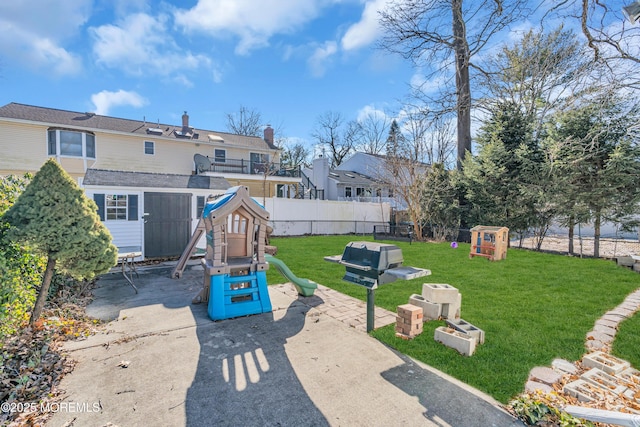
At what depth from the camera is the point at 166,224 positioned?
915 cm

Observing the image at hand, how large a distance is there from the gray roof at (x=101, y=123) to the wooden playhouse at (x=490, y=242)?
1794 cm

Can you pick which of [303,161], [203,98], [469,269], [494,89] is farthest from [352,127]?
[469,269]

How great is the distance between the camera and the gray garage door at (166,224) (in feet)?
29.0

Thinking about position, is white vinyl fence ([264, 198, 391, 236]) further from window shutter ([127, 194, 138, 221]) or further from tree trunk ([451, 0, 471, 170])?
window shutter ([127, 194, 138, 221])

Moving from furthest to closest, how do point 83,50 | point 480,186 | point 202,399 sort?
point 480,186 < point 83,50 < point 202,399

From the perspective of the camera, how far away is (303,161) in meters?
37.5

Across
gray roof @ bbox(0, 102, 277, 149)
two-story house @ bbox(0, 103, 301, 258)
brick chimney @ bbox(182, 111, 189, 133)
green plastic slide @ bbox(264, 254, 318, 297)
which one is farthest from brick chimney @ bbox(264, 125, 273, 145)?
Result: green plastic slide @ bbox(264, 254, 318, 297)

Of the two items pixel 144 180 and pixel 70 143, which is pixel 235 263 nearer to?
pixel 144 180

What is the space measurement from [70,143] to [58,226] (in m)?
17.6

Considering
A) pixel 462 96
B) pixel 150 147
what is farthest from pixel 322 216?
pixel 150 147

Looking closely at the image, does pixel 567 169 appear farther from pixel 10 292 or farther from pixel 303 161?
pixel 303 161

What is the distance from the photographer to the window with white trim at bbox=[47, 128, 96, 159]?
15.9 meters

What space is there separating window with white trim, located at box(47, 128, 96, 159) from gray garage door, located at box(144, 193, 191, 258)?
11923 mm

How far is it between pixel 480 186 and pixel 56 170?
14.0 meters
